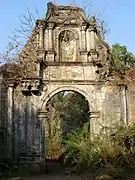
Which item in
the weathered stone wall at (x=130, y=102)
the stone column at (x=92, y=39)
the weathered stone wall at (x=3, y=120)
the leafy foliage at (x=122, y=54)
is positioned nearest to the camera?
the weathered stone wall at (x=3, y=120)

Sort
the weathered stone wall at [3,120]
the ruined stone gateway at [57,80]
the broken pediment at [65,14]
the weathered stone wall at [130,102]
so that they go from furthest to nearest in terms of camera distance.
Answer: the broken pediment at [65,14] < the weathered stone wall at [130,102] < the ruined stone gateway at [57,80] < the weathered stone wall at [3,120]

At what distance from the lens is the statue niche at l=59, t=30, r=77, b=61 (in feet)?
54.3

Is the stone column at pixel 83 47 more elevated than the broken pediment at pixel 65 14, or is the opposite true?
the broken pediment at pixel 65 14

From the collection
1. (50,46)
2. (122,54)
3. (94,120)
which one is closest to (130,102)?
(94,120)

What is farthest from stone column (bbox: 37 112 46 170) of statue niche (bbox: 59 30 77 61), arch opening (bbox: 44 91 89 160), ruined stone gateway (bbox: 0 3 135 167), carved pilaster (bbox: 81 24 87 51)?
arch opening (bbox: 44 91 89 160)

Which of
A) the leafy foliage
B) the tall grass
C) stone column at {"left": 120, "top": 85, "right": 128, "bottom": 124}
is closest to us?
the tall grass

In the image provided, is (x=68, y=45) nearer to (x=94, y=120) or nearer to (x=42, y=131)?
(x=94, y=120)

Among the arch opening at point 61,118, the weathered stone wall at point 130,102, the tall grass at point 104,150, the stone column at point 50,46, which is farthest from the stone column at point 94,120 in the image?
the arch opening at point 61,118

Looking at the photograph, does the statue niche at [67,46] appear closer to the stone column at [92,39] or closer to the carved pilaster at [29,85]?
the stone column at [92,39]

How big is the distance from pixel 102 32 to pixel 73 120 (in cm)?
1251

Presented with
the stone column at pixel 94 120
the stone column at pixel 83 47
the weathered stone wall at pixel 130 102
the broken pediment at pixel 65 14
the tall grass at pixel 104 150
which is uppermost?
the broken pediment at pixel 65 14

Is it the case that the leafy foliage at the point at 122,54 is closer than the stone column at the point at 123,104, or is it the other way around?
the stone column at the point at 123,104

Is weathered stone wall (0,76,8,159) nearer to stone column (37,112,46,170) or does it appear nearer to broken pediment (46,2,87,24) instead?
stone column (37,112,46,170)

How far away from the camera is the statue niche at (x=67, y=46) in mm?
16547
